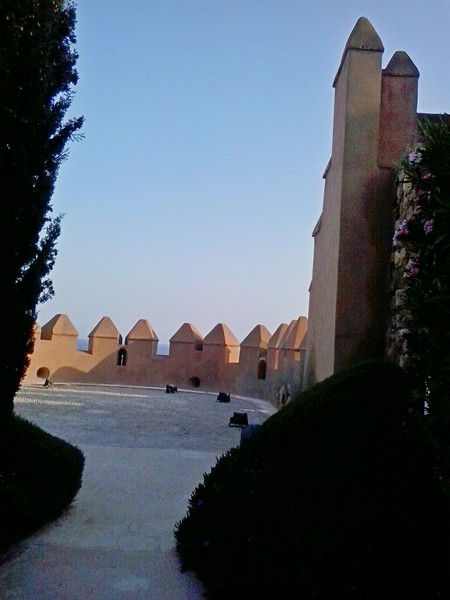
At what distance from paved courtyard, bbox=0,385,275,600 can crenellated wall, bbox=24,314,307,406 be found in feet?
29.0

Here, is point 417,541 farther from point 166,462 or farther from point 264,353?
point 264,353

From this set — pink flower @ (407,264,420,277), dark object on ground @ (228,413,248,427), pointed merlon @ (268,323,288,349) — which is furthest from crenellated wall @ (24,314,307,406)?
pink flower @ (407,264,420,277)

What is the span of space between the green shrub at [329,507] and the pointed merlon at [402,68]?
150 inches

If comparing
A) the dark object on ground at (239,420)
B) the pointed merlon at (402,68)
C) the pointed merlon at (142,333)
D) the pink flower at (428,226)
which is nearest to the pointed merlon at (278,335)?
the dark object on ground at (239,420)

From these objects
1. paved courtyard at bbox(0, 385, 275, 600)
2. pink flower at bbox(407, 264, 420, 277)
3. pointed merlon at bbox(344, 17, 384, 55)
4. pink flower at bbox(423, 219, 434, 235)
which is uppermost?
pointed merlon at bbox(344, 17, 384, 55)

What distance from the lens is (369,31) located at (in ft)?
18.9

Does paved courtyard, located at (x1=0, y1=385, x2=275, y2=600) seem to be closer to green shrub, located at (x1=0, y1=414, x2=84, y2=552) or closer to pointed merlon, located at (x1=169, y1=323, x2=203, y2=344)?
green shrub, located at (x1=0, y1=414, x2=84, y2=552)

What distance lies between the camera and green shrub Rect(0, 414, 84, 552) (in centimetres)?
333

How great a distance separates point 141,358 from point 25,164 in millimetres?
16503

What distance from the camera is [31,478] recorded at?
3.75m

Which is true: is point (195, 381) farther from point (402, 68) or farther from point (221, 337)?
point (402, 68)

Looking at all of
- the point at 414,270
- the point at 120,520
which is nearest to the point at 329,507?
the point at 414,270

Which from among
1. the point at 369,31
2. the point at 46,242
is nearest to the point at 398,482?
the point at 46,242

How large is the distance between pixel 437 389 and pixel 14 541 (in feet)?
8.08
